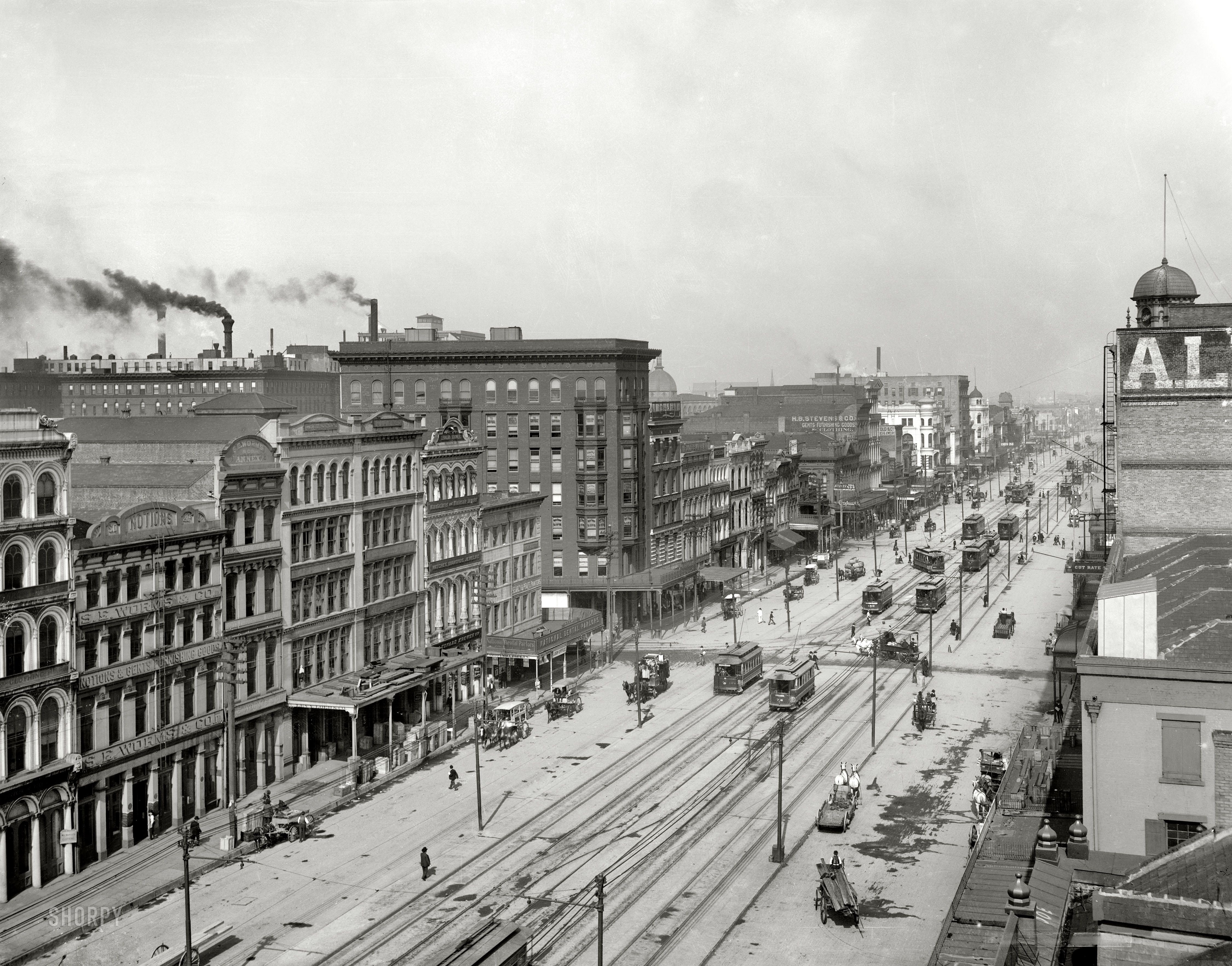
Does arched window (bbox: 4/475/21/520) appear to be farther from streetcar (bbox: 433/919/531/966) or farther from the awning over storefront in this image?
the awning over storefront

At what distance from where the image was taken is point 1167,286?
233ft

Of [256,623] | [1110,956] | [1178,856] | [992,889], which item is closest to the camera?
[1110,956]

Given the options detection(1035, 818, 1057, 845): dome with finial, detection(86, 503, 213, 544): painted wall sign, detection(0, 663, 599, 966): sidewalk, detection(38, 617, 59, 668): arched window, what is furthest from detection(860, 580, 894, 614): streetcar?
detection(38, 617, 59, 668): arched window

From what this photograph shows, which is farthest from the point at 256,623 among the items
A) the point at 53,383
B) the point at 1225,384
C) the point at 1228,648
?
the point at 53,383

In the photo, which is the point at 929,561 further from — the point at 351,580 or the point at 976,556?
the point at 351,580

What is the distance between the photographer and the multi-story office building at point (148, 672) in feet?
145

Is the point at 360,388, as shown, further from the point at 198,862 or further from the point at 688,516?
the point at 198,862

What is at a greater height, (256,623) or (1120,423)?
(1120,423)

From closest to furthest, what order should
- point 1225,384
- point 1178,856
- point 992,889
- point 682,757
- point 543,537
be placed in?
point 1178,856, point 992,889, point 682,757, point 1225,384, point 543,537

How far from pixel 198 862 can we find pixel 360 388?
54.8m

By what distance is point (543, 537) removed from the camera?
300ft

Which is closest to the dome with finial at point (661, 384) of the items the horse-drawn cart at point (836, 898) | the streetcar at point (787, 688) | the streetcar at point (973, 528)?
the streetcar at point (973, 528)

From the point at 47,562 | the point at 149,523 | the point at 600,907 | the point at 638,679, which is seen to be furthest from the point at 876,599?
the point at 600,907

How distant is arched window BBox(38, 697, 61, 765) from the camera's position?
41.8m
